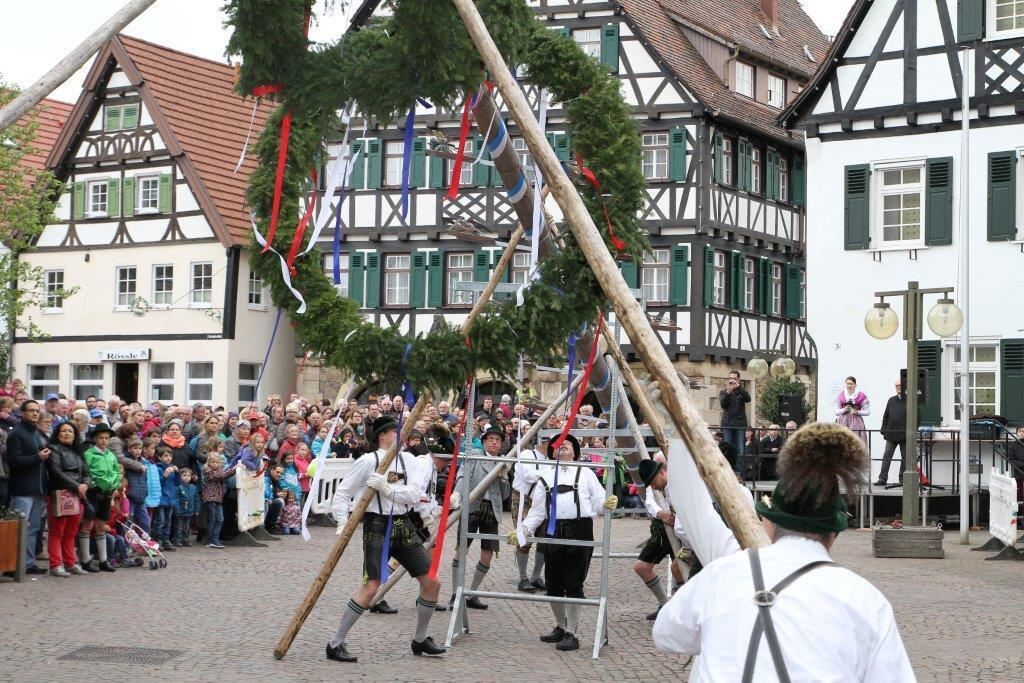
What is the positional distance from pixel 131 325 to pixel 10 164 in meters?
12.2

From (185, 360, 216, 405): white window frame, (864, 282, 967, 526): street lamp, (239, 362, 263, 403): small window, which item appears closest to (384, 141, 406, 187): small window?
(239, 362, 263, 403): small window

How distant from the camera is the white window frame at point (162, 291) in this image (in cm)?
4072

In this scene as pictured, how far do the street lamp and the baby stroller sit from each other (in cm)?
911

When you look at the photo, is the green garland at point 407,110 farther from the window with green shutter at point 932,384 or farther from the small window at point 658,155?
the small window at point 658,155

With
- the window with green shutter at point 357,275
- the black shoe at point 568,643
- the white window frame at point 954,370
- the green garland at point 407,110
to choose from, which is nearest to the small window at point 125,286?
the window with green shutter at point 357,275

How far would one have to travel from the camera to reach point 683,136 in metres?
34.4

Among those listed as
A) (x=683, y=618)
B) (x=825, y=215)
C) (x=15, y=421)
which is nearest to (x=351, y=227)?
(x=825, y=215)

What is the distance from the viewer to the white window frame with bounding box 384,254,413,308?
38.0 m

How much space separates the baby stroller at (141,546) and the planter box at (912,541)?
29.3 feet

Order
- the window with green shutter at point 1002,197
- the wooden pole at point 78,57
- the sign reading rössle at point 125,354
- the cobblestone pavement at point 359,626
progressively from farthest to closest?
1. the sign reading rössle at point 125,354
2. the window with green shutter at point 1002,197
3. the cobblestone pavement at point 359,626
4. the wooden pole at point 78,57

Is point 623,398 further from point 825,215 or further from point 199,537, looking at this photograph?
point 825,215

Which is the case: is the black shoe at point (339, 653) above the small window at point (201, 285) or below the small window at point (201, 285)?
below

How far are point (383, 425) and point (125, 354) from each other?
30.2 metres

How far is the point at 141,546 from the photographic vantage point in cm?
1780
